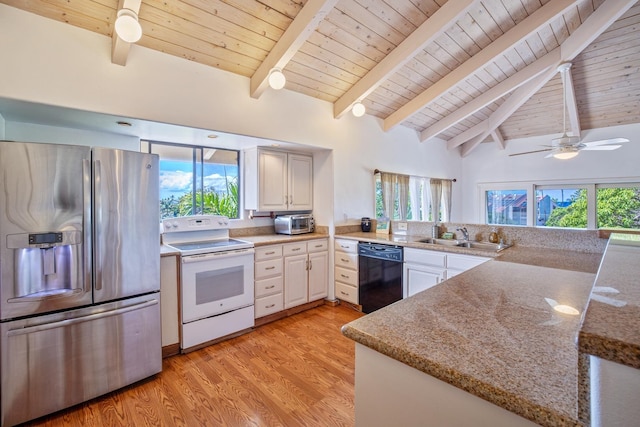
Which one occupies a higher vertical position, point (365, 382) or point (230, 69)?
point (230, 69)

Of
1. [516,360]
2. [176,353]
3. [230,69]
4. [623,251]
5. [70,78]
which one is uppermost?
[230,69]

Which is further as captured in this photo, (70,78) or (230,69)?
(230,69)

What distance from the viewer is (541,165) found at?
539 centimetres

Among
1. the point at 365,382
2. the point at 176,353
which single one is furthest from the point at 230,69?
the point at 365,382

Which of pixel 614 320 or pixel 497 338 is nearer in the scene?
pixel 614 320

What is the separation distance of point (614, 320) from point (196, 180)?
3.70m

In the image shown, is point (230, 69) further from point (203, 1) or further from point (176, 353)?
point (176, 353)

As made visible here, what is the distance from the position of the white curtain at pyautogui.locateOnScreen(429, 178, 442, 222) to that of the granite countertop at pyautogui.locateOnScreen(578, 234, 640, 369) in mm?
5127

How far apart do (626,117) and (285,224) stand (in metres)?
5.53

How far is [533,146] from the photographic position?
5.50 meters

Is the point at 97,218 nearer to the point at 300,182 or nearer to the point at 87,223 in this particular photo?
the point at 87,223

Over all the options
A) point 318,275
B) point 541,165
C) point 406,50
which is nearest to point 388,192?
point 318,275

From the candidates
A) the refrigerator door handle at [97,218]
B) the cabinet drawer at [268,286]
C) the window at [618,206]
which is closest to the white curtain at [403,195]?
the cabinet drawer at [268,286]

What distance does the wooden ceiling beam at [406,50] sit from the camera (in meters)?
2.50
